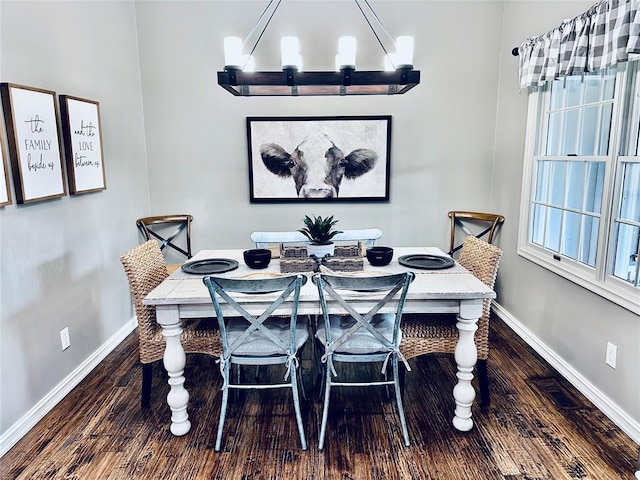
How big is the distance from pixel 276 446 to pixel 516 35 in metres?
3.53

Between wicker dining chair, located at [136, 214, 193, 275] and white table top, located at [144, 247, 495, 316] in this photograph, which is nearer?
white table top, located at [144, 247, 495, 316]

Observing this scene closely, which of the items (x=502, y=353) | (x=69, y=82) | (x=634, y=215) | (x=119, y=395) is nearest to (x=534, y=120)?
(x=634, y=215)

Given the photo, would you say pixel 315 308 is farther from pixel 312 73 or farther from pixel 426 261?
pixel 312 73

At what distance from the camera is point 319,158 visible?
13.2 ft

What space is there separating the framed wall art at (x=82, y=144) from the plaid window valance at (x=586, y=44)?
308 cm

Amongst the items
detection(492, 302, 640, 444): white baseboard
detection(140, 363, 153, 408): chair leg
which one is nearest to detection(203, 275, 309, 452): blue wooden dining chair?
detection(140, 363, 153, 408): chair leg

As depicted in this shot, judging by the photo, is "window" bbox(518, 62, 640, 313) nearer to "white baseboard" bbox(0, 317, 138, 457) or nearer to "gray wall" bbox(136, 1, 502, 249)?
"gray wall" bbox(136, 1, 502, 249)

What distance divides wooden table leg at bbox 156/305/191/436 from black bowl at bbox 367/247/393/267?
115 cm

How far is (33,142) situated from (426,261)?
2.40 metres

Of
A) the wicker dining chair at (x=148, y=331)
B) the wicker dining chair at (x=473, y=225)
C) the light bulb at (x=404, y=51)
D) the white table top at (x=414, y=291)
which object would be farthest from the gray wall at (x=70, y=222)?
the wicker dining chair at (x=473, y=225)

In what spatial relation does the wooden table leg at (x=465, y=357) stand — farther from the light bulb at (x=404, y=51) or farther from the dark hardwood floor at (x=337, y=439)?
the light bulb at (x=404, y=51)

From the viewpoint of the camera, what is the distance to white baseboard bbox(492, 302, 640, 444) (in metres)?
2.31

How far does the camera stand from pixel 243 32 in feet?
12.5

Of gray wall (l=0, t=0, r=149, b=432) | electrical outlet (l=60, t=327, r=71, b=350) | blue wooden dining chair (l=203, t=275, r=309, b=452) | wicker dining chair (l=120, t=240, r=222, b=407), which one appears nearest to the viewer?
blue wooden dining chair (l=203, t=275, r=309, b=452)
